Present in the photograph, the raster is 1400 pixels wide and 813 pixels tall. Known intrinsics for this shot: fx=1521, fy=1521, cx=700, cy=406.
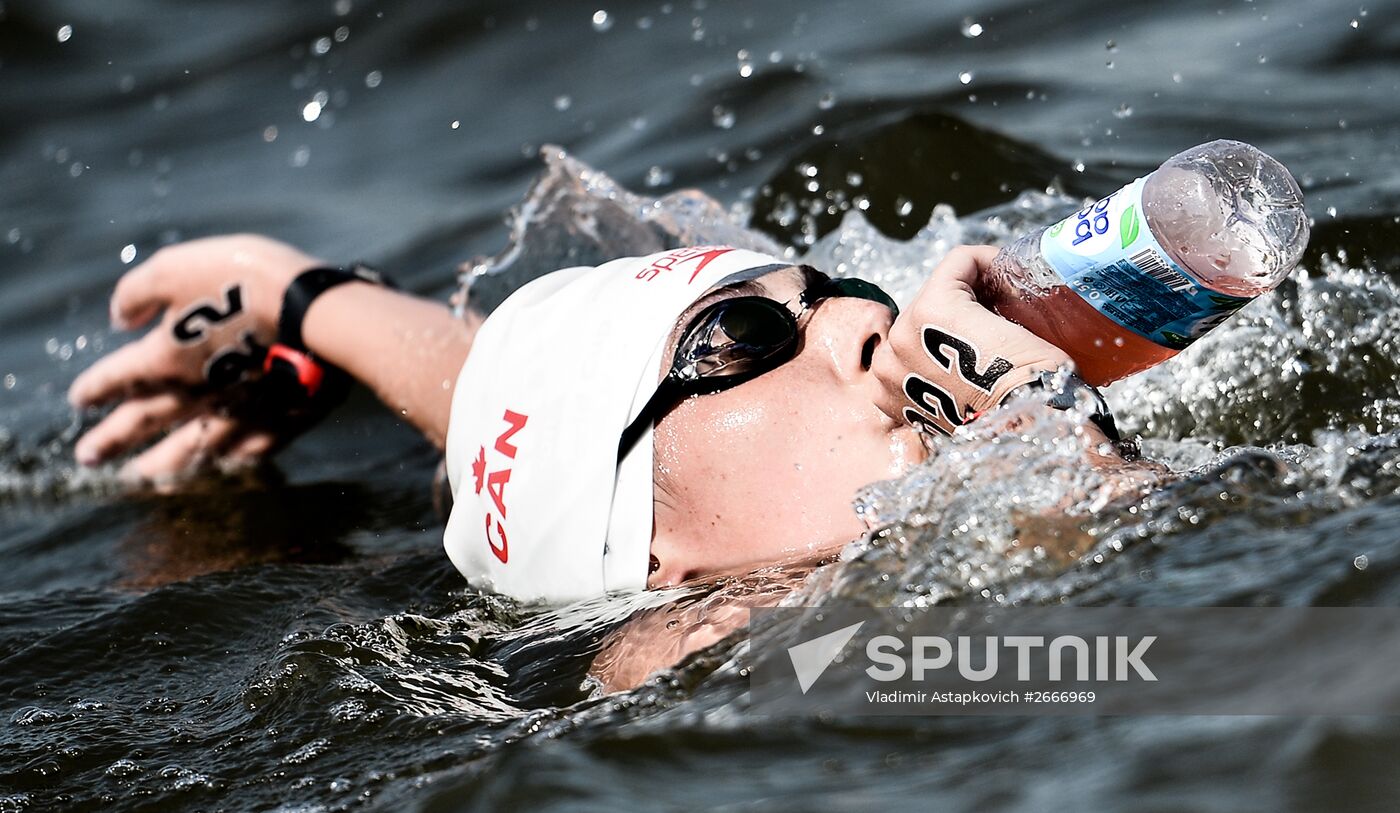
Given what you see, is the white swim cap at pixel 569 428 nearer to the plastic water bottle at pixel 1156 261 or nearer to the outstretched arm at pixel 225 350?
the plastic water bottle at pixel 1156 261

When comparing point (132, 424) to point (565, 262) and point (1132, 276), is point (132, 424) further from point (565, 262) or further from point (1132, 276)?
point (1132, 276)

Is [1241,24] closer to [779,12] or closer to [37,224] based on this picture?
[779,12]

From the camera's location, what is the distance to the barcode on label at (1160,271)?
7.41 ft

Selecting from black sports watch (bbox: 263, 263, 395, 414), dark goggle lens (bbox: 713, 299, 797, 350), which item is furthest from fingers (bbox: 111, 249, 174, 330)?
dark goggle lens (bbox: 713, 299, 797, 350)

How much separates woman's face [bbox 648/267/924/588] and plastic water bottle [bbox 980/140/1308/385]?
10.5 inches

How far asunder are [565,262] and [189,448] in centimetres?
119

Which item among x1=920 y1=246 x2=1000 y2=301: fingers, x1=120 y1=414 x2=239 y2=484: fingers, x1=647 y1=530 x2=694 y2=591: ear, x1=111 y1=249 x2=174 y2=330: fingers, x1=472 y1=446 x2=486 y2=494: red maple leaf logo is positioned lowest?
x1=647 y1=530 x2=694 y2=591: ear

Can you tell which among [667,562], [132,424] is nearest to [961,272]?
[667,562]

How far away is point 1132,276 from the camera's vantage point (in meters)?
2.31

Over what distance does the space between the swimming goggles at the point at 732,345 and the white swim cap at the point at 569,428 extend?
3 cm

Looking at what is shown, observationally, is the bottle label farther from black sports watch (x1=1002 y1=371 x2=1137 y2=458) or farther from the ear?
the ear

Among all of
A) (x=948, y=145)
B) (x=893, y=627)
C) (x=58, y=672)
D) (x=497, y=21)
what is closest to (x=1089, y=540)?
(x=893, y=627)

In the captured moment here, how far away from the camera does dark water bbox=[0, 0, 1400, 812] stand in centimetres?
198

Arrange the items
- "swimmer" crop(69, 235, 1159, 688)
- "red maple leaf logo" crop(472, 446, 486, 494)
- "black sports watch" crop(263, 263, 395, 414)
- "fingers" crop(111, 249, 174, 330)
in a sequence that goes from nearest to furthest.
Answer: "swimmer" crop(69, 235, 1159, 688), "red maple leaf logo" crop(472, 446, 486, 494), "black sports watch" crop(263, 263, 395, 414), "fingers" crop(111, 249, 174, 330)
